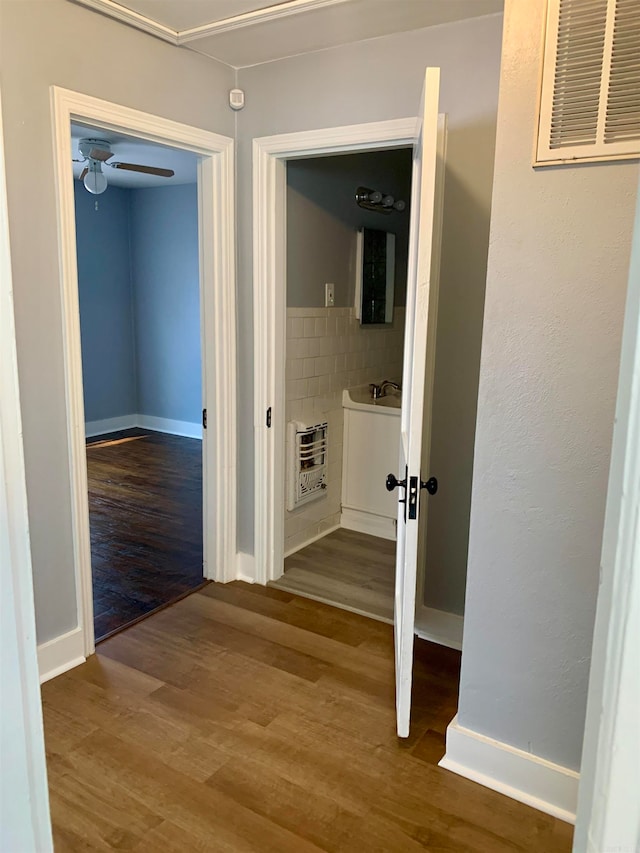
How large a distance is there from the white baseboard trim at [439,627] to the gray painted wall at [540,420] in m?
0.82

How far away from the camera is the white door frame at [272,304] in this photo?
2846 mm

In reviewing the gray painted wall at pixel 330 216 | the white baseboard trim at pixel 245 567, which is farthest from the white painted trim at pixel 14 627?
the gray painted wall at pixel 330 216

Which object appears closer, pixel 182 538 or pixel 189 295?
pixel 182 538

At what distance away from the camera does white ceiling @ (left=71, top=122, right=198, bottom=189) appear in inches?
171

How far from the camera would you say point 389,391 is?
441 centimetres

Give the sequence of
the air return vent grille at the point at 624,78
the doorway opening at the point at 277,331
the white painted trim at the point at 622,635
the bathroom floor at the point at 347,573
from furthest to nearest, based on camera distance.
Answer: the bathroom floor at the point at 347,573 < the doorway opening at the point at 277,331 < the air return vent grille at the point at 624,78 < the white painted trim at the point at 622,635

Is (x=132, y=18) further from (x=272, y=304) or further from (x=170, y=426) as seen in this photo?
(x=170, y=426)

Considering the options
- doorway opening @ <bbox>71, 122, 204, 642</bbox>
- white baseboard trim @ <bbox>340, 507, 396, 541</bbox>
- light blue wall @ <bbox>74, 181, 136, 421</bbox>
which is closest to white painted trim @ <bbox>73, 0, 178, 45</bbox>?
doorway opening @ <bbox>71, 122, 204, 642</bbox>

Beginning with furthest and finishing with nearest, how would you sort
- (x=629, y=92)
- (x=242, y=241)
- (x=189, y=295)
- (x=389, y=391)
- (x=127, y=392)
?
(x=127, y=392) < (x=189, y=295) < (x=389, y=391) < (x=242, y=241) < (x=629, y=92)

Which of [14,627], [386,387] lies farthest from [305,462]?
[14,627]

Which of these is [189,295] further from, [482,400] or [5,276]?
[5,276]

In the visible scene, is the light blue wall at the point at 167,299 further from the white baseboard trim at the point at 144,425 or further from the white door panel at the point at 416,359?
the white door panel at the point at 416,359

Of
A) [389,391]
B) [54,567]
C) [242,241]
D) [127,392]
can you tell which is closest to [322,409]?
[389,391]

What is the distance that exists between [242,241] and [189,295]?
11.7 feet
